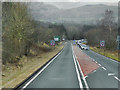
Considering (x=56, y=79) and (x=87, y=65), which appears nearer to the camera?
(x=56, y=79)

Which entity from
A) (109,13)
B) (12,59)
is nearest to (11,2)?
(12,59)

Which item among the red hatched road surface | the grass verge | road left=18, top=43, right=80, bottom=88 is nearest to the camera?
road left=18, top=43, right=80, bottom=88

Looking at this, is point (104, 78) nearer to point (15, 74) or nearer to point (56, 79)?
point (56, 79)

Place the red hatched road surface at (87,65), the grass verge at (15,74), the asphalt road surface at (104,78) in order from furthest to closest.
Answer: the red hatched road surface at (87,65) → the grass verge at (15,74) → the asphalt road surface at (104,78)

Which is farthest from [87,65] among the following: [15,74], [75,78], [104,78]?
[15,74]

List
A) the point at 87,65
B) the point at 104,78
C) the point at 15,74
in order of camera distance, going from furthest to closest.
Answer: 1. the point at 87,65
2. the point at 15,74
3. the point at 104,78

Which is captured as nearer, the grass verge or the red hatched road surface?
the grass verge

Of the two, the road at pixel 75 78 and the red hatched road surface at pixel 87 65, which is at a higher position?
the road at pixel 75 78

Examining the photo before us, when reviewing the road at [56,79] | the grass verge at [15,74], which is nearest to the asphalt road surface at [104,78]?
the road at [56,79]

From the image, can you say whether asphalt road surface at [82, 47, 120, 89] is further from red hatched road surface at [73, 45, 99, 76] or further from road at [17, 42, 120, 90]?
red hatched road surface at [73, 45, 99, 76]

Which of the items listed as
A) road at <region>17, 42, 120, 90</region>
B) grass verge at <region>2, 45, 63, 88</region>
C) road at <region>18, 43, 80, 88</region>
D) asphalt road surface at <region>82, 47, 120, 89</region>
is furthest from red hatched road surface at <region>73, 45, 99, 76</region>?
grass verge at <region>2, 45, 63, 88</region>

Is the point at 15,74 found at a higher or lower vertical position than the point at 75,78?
lower

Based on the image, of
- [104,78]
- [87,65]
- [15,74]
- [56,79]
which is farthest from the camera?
[87,65]

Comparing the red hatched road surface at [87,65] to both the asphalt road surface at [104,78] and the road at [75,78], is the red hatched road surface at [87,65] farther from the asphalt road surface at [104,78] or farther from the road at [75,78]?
the asphalt road surface at [104,78]
